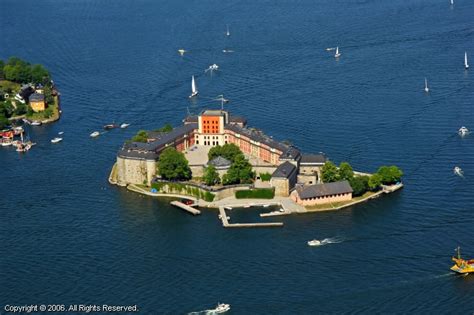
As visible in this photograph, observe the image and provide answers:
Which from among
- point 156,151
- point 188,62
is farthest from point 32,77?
point 156,151

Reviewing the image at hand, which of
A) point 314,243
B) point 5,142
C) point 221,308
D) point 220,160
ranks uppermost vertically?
point 5,142

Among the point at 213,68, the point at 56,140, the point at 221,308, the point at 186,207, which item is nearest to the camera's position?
the point at 221,308

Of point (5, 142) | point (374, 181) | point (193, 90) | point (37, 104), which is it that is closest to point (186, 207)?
point (374, 181)

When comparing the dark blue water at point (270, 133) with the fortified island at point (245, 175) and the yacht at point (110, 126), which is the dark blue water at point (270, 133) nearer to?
the yacht at point (110, 126)

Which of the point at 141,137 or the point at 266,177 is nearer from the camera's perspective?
the point at 266,177

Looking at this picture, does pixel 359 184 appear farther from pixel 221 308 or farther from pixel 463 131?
pixel 221 308

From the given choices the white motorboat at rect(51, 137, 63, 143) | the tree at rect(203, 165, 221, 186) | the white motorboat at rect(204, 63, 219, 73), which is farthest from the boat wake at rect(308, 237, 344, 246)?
the white motorboat at rect(204, 63, 219, 73)
